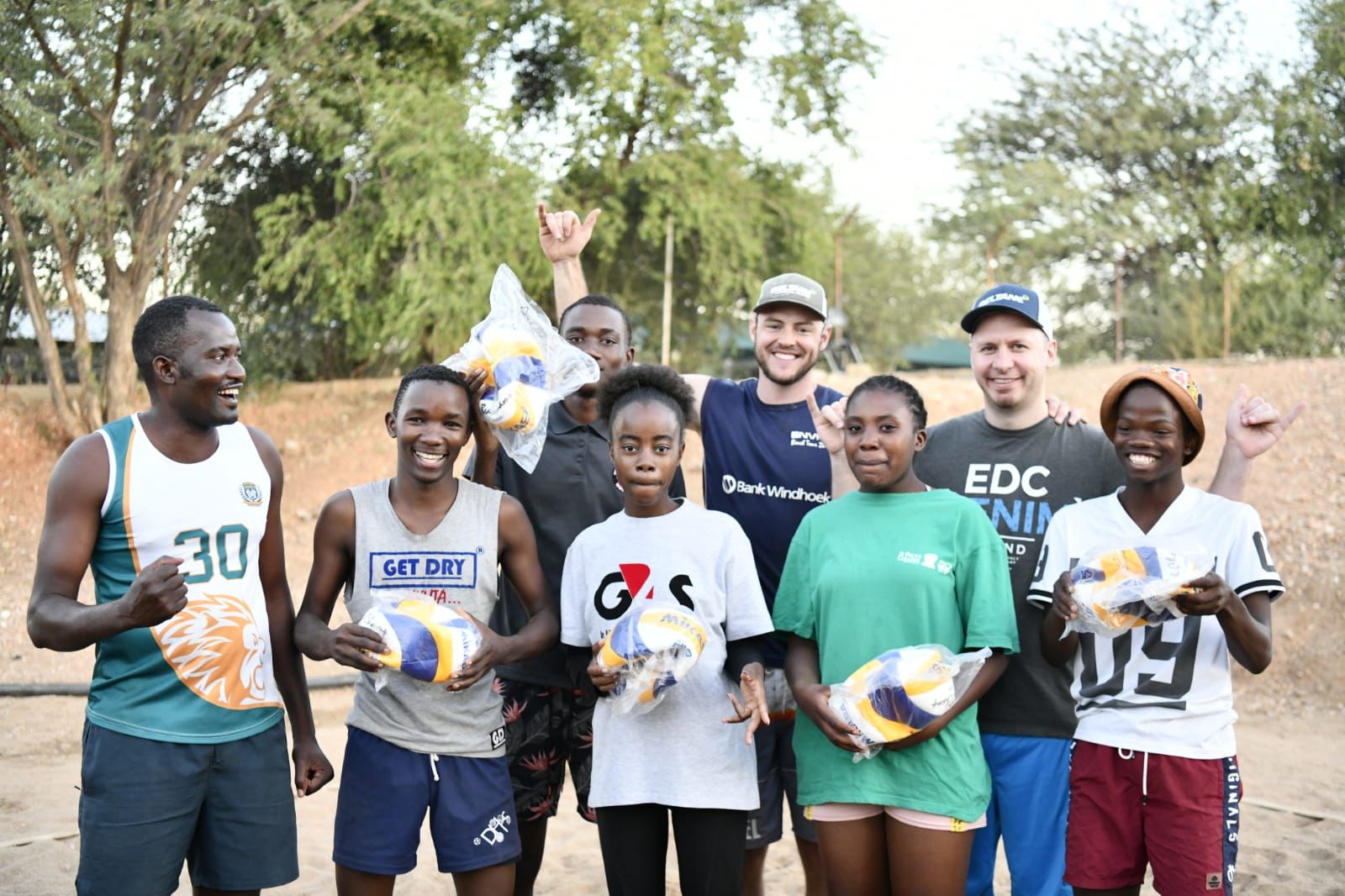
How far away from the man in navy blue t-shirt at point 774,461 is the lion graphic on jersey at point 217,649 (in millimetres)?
1655

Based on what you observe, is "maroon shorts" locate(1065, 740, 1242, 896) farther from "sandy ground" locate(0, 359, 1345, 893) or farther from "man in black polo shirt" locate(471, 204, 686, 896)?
"sandy ground" locate(0, 359, 1345, 893)

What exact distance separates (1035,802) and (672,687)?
1.28 m

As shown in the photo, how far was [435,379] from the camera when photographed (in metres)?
3.84

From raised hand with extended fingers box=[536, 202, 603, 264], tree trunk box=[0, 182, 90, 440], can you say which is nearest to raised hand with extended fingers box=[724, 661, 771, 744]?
raised hand with extended fingers box=[536, 202, 603, 264]

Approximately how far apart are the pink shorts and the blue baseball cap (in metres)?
1.63

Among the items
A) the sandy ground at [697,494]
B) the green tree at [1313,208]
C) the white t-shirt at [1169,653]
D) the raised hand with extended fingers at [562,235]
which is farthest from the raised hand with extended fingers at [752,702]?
the green tree at [1313,208]

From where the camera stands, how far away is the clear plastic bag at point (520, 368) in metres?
3.96

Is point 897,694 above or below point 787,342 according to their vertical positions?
below

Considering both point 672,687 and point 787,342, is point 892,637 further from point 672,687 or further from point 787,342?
point 787,342

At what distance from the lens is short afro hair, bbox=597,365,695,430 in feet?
12.8

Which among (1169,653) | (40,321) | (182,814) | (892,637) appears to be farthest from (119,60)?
(1169,653)

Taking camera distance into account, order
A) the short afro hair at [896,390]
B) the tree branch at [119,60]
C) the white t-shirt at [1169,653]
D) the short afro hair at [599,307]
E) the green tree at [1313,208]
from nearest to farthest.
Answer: the white t-shirt at [1169,653] < the short afro hair at [896,390] < the short afro hair at [599,307] < the tree branch at [119,60] < the green tree at [1313,208]

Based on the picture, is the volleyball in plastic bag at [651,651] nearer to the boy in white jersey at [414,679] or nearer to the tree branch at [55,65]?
the boy in white jersey at [414,679]

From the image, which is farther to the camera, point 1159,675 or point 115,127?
point 115,127
